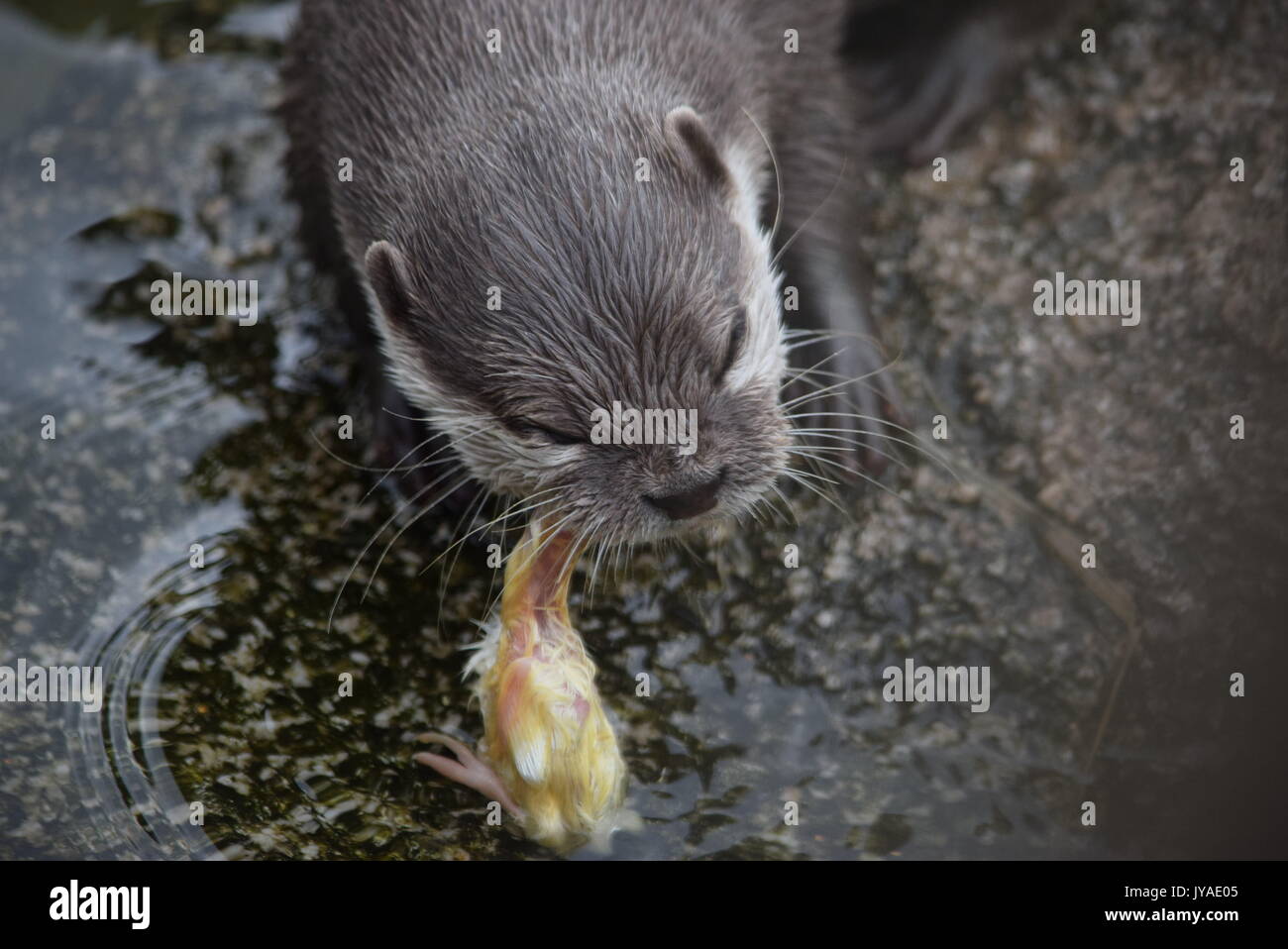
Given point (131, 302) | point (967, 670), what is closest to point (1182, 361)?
point (967, 670)

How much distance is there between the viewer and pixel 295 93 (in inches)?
129

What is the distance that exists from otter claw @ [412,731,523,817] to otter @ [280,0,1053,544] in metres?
0.47

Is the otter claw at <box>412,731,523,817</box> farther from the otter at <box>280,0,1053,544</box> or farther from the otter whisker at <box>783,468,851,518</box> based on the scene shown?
the otter whisker at <box>783,468,851,518</box>

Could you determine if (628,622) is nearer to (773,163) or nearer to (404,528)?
(404,528)

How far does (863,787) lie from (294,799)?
1.08m

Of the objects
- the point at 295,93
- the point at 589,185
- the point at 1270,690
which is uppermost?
the point at 295,93

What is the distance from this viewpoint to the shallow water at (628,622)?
8.55 feet

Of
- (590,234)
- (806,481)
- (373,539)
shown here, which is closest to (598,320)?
(590,234)

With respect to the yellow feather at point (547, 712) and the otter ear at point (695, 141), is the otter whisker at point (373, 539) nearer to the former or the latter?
the yellow feather at point (547, 712)

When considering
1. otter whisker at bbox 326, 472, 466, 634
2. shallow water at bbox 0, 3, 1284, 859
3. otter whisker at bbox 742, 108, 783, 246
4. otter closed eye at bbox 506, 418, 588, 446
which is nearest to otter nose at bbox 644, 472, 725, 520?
otter closed eye at bbox 506, 418, 588, 446

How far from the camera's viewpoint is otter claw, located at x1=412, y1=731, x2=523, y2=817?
8.34 feet

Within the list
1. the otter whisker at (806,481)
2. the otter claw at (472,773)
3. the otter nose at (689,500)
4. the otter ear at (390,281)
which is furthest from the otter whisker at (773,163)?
the otter claw at (472,773)
